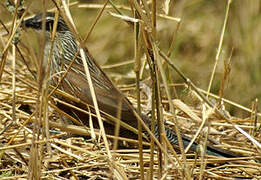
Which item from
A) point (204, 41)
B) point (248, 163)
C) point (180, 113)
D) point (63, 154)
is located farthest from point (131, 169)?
→ point (204, 41)

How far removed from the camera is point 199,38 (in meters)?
9.47

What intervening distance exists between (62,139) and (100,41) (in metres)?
4.97

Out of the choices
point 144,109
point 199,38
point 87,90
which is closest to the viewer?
point 87,90

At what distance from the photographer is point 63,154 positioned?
410 cm

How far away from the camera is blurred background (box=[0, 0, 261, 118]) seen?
8.70 meters

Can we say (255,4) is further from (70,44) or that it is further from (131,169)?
(131,169)

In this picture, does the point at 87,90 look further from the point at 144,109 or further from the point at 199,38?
the point at 199,38

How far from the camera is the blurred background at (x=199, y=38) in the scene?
8.70 metres

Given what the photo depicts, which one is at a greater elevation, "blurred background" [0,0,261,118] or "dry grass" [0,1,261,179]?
"blurred background" [0,0,261,118]

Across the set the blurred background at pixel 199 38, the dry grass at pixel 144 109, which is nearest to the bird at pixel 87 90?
the dry grass at pixel 144 109

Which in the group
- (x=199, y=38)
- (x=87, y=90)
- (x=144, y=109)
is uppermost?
(x=199, y=38)

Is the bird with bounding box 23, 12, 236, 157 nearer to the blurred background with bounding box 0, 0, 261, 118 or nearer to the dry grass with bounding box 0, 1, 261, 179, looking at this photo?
the dry grass with bounding box 0, 1, 261, 179

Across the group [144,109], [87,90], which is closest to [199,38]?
[144,109]

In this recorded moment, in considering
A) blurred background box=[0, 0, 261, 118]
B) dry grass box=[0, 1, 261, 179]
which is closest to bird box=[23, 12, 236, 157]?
dry grass box=[0, 1, 261, 179]
